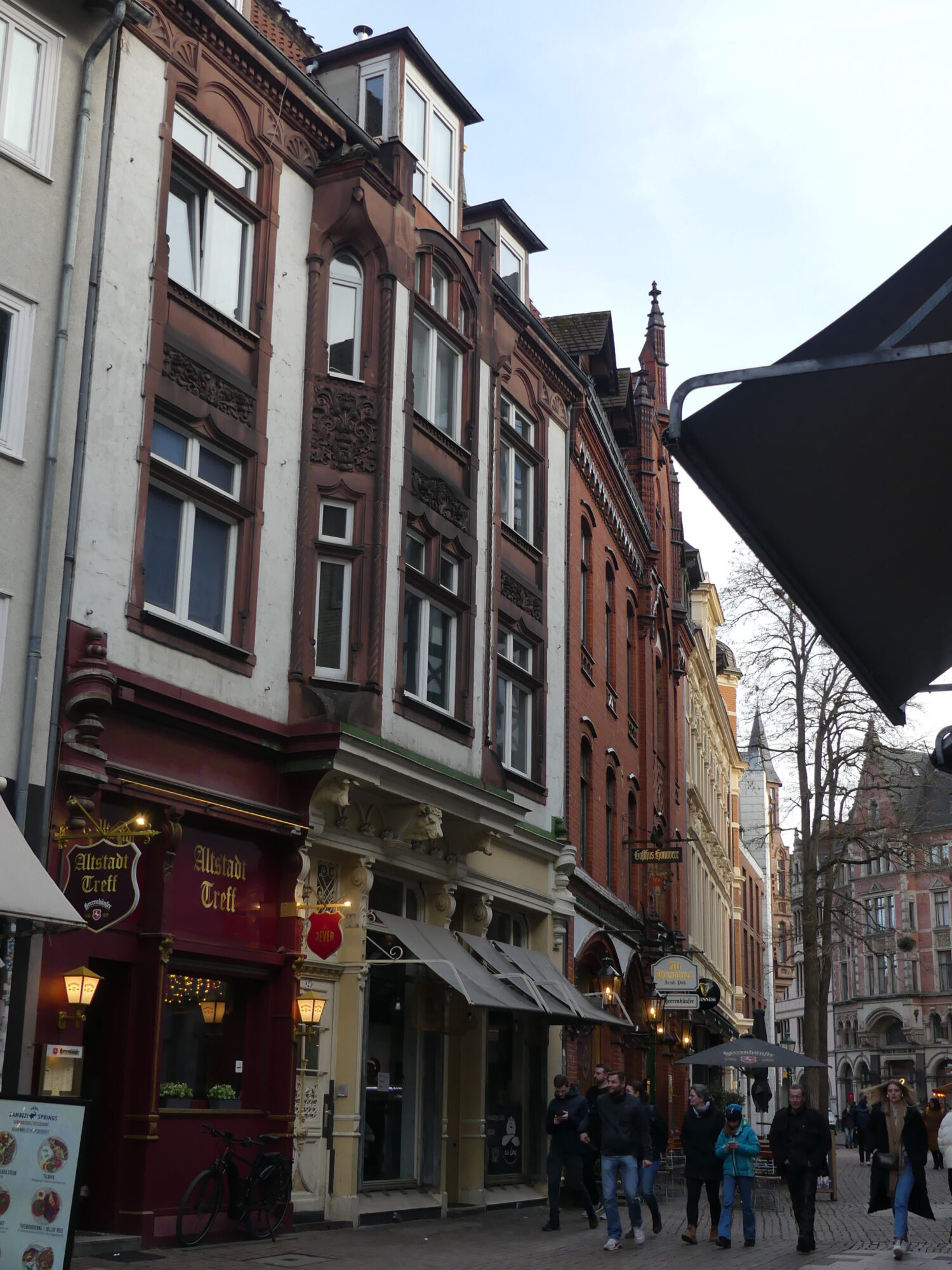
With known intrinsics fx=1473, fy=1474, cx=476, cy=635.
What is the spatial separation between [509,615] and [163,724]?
9.16 metres

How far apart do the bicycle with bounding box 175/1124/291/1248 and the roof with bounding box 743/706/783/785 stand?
22960mm

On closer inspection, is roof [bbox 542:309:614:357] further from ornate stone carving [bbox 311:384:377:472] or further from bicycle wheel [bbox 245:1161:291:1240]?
bicycle wheel [bbox 245:1161:291:1240]

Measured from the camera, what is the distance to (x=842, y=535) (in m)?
5.43

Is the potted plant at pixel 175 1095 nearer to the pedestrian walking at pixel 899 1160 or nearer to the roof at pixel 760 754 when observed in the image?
the pedestrian walking at pixel 899 1160

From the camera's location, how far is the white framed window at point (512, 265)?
24484 mm

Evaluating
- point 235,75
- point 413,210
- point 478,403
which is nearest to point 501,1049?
point 478,403

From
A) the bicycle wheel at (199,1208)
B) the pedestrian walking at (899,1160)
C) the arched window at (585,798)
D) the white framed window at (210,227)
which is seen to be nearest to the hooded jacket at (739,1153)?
→ the pedestrian walking at (899,1160)

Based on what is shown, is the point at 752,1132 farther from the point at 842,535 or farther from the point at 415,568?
the point at 842,535

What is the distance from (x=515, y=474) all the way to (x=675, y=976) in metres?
10.2

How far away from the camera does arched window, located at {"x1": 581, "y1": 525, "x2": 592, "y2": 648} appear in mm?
27734

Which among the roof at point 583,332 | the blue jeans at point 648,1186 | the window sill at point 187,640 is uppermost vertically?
the roof at point 583,332

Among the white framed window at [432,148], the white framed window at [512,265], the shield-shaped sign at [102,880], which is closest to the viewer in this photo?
the shield-shaped sign at [102,880]

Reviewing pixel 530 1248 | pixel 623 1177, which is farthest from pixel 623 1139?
pixel 530 1248

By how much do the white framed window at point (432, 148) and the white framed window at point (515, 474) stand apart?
3252 mm
